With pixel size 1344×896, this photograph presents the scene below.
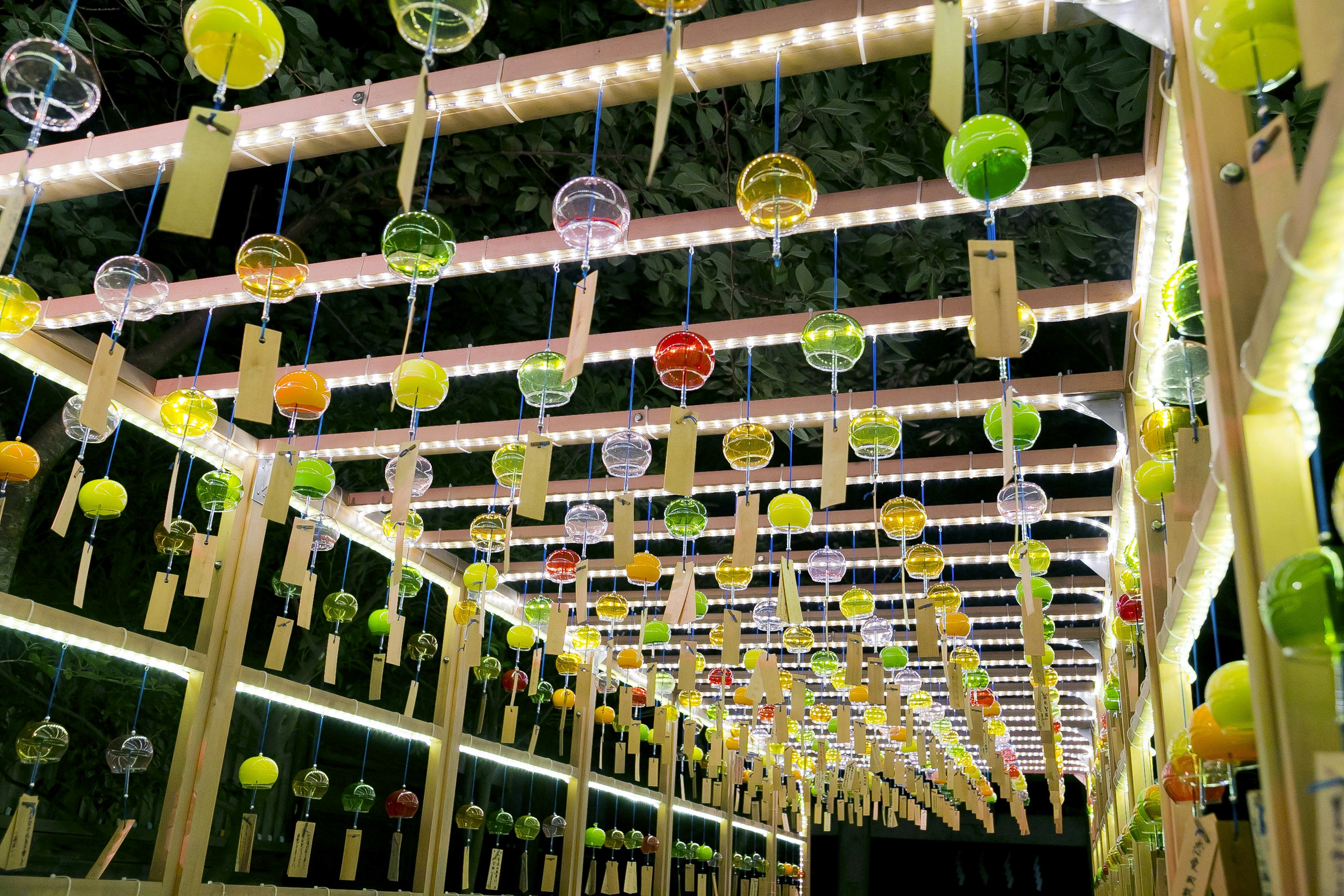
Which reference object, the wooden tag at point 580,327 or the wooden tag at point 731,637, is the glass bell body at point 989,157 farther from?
the wooden tag at point 731,637

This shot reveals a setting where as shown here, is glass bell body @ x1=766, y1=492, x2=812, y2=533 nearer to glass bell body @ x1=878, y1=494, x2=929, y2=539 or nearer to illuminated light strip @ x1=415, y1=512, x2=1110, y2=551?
glass bell body @ x1=878, y1=494, x2=929, y2=539

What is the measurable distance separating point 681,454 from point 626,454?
1.43 meters

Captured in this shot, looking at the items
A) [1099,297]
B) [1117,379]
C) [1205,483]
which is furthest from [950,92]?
[1117,379]

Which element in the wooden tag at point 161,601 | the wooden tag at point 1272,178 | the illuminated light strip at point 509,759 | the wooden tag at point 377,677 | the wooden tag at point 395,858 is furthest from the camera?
the illuminated light strip at point 509,759

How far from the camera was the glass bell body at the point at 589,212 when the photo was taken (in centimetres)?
327

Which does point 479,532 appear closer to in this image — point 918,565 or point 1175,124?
point 918,565

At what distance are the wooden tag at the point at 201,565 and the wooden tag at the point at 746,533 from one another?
2.35 metres

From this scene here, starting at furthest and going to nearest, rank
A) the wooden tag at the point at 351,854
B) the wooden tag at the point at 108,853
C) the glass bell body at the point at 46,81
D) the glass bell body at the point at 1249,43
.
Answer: the wooden tag at the point at 351,854 < the wooden tag at the point at 108,853 < the glass bell body at the point at 46,81 < the glass bell body at the point at 1249,43

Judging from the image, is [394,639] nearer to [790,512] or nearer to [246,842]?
[246,842]

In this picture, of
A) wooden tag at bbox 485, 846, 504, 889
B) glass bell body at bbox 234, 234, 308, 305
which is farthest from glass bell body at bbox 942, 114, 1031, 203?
wooden tag at bbox 485, 846, 504, 889

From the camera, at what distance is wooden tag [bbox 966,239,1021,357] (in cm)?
215

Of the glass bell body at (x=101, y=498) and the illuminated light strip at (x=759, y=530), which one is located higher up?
the illuminated light strip at (x=759, y=530)

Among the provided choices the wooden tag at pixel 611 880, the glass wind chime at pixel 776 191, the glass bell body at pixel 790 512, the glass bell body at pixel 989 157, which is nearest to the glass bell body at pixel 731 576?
the glass bell body at pixel 790 512

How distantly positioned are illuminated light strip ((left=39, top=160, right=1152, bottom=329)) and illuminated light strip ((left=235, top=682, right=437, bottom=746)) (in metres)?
2.35
